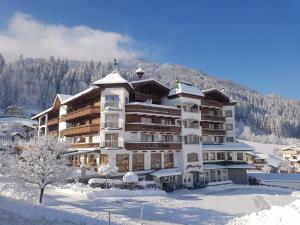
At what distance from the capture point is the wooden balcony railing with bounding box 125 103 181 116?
44062mm

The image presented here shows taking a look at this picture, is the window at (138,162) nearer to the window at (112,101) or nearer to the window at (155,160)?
the window at (155,160)

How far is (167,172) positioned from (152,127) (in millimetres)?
6846

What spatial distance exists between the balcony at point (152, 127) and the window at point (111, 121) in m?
1.59

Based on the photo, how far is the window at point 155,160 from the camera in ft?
152

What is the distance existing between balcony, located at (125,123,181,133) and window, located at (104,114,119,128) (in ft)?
5.22

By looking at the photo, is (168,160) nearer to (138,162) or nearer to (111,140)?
(138,162)

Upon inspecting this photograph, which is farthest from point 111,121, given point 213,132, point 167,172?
point 213,132

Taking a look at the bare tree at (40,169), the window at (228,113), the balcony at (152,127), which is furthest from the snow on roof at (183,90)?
the bare tree at (40,169)

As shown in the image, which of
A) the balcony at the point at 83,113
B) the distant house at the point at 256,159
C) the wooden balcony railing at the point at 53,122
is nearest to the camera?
the balcony at the point at 83,113

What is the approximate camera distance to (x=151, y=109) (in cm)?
4553

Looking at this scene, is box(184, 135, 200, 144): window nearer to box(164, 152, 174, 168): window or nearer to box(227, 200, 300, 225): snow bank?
box(164, 152, 174, 168): window

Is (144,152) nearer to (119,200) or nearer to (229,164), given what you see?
(119,200)

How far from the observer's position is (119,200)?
3291 centimetres

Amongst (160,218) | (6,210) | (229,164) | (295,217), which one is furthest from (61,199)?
(229,164)
